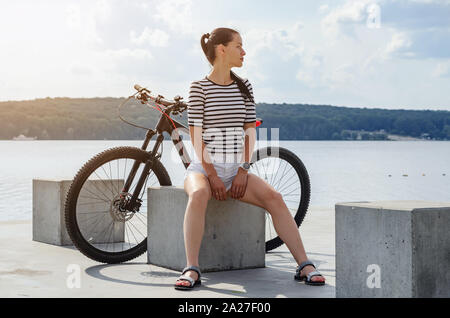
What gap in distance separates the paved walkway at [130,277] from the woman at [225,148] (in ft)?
1.00

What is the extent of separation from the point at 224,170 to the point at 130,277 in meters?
1.00

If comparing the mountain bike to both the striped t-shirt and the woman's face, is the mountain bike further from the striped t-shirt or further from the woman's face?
the woman's face

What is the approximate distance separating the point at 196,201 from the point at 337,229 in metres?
1.09

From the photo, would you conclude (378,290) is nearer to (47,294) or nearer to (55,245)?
(47,294)

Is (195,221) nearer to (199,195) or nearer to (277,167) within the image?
(199,195)

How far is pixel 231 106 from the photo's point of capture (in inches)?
201

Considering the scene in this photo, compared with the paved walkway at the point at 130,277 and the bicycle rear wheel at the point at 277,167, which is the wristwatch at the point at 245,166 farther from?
the bicycle rear wheel at the point at 277,167

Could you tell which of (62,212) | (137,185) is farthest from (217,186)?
(62,212)

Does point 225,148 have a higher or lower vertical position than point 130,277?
higher

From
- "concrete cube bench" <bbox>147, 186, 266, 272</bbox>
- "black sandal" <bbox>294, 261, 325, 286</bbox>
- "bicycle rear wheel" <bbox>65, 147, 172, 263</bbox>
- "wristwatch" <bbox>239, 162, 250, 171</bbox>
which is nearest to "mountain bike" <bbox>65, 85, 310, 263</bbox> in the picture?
"bicycle rear wheel" <bbox>65, 147, 172, 263</bbox>

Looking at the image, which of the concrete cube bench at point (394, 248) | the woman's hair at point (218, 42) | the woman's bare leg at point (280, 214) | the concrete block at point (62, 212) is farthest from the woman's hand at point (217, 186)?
the concrete block at point (62, 212)

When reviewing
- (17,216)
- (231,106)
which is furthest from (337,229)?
(17,216)

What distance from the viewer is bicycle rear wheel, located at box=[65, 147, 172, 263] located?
549 cm

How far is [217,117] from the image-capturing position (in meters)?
5.08
